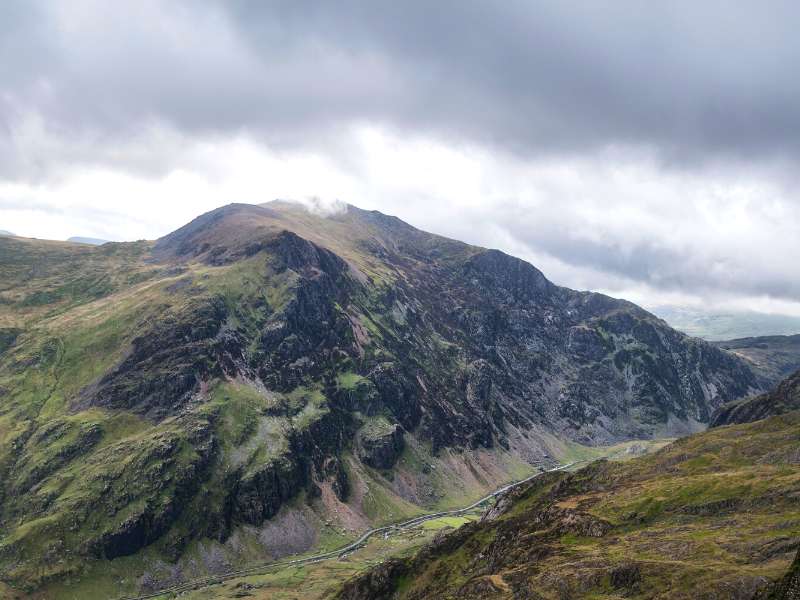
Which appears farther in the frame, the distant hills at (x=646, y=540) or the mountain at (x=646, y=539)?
the mountain at (x=646, y=539)

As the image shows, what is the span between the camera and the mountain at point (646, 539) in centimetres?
9944

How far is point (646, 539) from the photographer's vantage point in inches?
5074

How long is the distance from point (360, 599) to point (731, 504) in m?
115

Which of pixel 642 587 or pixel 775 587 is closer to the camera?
pixel 775 587

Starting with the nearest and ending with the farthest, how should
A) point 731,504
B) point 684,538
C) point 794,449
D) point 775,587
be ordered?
point 775,587
point 684,538
point 731,504
point 794,449

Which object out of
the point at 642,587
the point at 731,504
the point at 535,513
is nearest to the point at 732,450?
the point at 731,504

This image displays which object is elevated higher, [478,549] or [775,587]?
[775,587]

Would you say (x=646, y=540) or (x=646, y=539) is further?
(x=646, y=539)

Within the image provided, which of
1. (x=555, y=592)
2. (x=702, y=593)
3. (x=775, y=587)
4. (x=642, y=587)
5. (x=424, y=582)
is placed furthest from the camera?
(x=424, y=582)

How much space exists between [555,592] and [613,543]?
28263mm

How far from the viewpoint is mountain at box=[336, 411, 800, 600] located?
99.4m

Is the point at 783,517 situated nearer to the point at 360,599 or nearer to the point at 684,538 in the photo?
the point at 684,538

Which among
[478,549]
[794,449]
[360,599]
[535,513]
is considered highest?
[794,449]

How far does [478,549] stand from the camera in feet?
584
